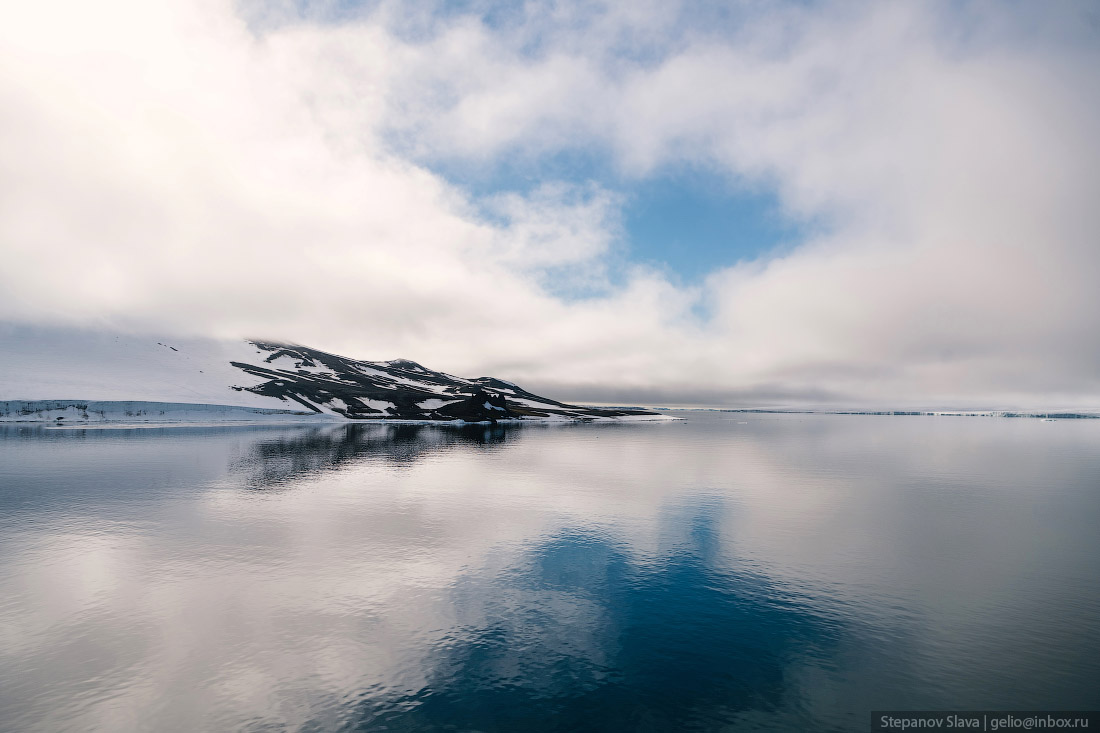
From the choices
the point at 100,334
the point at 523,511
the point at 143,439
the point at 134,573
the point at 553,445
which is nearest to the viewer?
the point at 134,573

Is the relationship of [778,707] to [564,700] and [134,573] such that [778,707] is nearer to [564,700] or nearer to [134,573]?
[564,700]

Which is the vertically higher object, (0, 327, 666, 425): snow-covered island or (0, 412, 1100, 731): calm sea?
(0, 327, 666, 425): snow-covered island

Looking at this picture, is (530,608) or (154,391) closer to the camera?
(530,608)

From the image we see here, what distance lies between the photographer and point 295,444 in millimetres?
91375

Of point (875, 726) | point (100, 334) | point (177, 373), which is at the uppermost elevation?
point (100, 334)

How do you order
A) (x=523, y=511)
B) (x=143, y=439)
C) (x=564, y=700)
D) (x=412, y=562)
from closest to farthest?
(x=564, y=700) → (x=412, y=562) → (x=523, y=511) → (x=143, y=439)

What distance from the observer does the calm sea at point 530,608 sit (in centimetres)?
1465

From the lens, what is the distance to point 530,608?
2112cm

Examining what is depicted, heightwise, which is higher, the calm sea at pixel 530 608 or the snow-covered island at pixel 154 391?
the snow-covered island at pixel 154 391

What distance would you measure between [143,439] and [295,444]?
28.5m

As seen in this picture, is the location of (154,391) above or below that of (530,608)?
above

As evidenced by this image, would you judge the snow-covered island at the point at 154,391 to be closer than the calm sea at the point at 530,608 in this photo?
No

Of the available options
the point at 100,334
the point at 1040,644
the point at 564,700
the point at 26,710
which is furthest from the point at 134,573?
the point at 100,334

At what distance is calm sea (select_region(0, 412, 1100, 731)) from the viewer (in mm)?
14648
